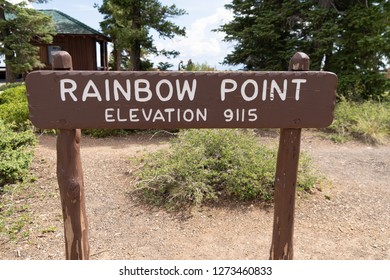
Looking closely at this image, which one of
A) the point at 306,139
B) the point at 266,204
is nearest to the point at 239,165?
the point at 266,204

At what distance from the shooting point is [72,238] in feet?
6.43

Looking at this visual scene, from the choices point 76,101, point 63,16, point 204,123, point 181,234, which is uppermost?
point 63,16

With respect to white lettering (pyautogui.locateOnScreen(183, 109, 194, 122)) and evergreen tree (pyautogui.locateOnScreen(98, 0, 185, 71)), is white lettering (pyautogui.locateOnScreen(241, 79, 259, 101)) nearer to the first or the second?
white lettering (pyautogui.locateOnScreen(183, 109, 194, 122))

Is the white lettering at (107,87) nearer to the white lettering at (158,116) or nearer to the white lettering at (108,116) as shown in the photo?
the white lettering at (108,116)

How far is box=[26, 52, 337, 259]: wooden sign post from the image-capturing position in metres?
1.73

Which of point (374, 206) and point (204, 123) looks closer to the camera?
point (204, 123)

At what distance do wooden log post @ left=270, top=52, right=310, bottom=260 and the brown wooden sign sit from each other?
105 mm

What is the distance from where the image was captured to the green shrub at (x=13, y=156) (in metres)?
3.91

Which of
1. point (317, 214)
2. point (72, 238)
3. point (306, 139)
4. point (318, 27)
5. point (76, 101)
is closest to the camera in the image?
point (76, 101)

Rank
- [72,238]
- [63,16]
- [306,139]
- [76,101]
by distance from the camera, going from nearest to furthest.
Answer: [76,101] < [72,238] < [306,139] < [63,16]

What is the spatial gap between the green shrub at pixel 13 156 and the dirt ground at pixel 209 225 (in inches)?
12.3

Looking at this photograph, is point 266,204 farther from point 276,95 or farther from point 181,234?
point 276,95

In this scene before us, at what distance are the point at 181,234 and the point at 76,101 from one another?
6.17ft

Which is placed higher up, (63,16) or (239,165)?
(63,16)
